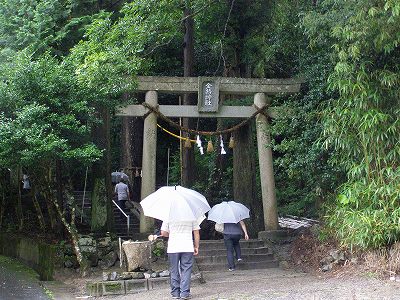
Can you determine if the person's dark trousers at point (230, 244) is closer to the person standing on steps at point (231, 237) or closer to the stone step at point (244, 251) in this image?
the person standing on steps at point (231, 237)

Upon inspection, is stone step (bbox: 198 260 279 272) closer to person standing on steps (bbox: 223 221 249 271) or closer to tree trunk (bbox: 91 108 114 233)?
person standing on steps (bbox: 223 221 249 271)

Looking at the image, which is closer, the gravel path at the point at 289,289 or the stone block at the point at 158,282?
the gravel path at the point at 289,289

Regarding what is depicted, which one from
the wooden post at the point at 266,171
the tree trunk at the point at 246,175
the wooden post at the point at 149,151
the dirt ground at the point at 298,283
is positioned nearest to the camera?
the dirt ground at the point at 298,283

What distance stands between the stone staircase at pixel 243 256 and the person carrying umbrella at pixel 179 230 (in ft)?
14.5

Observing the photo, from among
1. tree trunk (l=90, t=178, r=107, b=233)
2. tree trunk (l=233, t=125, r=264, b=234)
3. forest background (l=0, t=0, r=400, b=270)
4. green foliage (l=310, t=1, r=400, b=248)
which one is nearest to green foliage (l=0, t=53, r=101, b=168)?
forest background (l=0, t=0, r=400, b=270)

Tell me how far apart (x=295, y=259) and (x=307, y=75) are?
187 inches

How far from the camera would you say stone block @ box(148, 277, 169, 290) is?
464 inches

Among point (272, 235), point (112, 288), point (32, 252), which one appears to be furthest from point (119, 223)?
point (112, 288)

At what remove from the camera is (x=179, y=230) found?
9.93 metres

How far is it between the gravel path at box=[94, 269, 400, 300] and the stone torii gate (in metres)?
4.16

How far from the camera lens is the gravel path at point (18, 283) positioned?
38.0 ft

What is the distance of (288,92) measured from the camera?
54.8ft

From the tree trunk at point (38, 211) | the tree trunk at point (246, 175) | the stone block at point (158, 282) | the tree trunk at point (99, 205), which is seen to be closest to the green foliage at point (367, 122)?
the stone block at point (158, 282)

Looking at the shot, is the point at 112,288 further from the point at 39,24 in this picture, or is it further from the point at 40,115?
the point at 39,24
